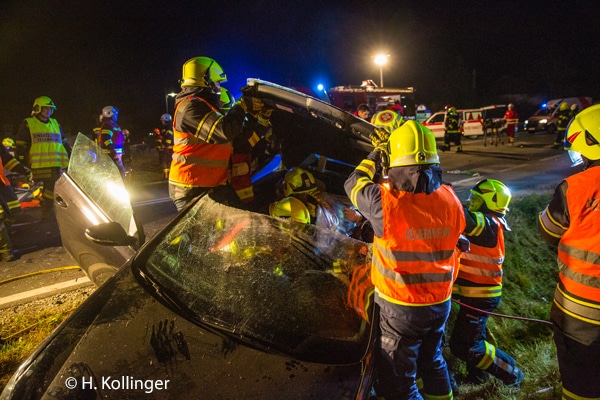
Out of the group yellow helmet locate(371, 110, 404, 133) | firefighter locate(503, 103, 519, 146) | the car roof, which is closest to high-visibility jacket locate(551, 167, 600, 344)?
the car roof

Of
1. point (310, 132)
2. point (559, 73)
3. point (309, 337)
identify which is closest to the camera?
point (309, 337)

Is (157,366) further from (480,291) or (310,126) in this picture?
(310,126)

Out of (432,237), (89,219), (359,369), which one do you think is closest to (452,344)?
(432,237)

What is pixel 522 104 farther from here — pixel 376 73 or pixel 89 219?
pixel 89 219

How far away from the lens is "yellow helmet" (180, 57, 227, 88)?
3221 mm

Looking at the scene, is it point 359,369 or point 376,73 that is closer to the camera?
point 359,369

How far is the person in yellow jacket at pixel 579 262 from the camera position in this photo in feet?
6.88

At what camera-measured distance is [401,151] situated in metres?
2.16

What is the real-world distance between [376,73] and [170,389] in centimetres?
5247

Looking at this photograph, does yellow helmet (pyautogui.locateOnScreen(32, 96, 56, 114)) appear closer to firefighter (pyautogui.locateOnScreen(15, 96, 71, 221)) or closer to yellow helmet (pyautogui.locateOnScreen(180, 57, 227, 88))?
firefighter (pyautogui.locateOnScreen(15, 96, 71, 221))

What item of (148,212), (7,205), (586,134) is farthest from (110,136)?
(586,134)

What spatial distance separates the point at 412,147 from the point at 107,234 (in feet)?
5.57

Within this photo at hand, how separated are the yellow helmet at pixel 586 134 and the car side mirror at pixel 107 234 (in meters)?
2.59

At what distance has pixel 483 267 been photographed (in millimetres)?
2932
